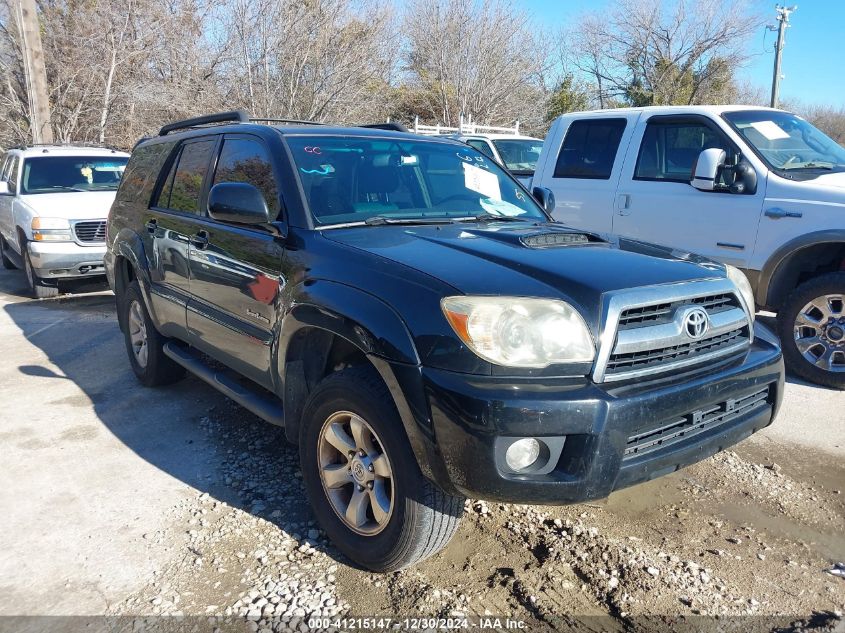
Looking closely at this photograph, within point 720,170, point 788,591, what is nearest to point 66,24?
point 720,170

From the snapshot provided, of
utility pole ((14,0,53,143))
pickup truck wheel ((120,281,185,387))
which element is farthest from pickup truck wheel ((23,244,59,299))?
utility pole ((14,0,53,143))

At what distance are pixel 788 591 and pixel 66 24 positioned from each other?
20443 mm

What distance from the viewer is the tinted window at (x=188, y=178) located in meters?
4.29

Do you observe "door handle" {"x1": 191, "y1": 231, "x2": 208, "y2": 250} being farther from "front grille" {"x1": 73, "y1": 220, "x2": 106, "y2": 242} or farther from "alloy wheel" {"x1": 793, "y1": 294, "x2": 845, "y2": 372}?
"front grille" {"x1": 73, "y1": 220, "x2": 106, "y2": 242}

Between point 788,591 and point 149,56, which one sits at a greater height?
point 149,56

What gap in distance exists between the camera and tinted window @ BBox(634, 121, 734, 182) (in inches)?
227

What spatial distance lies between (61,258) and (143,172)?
12.8 ft

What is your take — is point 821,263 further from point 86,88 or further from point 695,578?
point 86,88

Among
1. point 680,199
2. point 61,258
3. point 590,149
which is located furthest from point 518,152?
point 61,258

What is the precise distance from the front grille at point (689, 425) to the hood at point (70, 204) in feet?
25.1

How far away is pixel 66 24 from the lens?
17.9 meters

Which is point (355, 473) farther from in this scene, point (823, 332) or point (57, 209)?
point (57, 209)

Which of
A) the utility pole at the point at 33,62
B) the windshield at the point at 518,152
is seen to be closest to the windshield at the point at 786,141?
the windshield at the point at 518,152

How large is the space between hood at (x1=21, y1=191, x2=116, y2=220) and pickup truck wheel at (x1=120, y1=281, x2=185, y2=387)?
3657 mm
